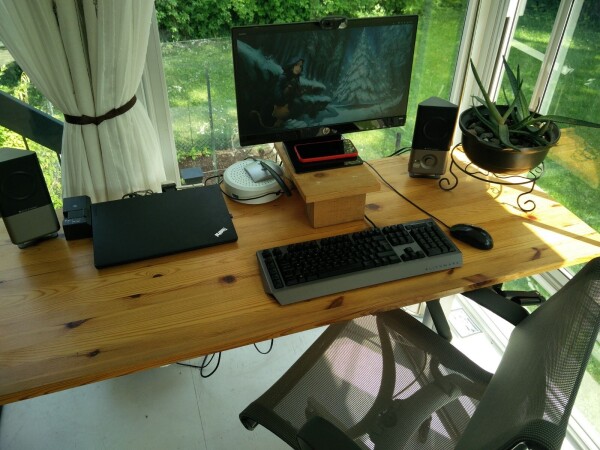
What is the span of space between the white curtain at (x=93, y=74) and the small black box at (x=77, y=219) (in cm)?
18

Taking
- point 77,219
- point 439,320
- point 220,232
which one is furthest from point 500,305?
point 77,219

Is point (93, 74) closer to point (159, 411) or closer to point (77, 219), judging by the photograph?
point (77, 219)

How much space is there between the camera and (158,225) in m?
1.36

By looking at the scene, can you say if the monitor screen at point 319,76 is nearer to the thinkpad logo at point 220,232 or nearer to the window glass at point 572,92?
the thinkpad logo at point 220,232

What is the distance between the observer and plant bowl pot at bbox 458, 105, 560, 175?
139 centimetres

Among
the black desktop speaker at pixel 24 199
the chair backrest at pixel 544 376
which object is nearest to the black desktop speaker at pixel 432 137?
the chair backrest at pixel 544 376

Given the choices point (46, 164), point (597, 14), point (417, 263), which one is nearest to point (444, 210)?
point (417, 263)

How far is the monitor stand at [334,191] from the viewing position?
52.7 inches

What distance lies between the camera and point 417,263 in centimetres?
125

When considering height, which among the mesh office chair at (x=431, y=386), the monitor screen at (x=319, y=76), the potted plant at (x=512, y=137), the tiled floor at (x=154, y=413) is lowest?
the tiled floor at (x=154, y=413)

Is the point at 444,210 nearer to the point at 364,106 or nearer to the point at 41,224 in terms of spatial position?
the point at 364,106

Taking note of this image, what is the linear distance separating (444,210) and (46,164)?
1.47 m

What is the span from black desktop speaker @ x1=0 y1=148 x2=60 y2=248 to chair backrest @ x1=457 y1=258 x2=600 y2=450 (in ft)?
3.76

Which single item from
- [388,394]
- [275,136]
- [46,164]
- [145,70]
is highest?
[145,70]
